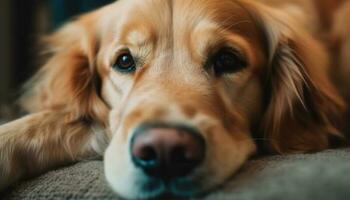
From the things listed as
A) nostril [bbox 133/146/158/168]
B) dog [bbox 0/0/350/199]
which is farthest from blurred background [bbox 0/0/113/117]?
nostril [bbox 133/146/158/168]

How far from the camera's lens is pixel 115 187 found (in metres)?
1.14

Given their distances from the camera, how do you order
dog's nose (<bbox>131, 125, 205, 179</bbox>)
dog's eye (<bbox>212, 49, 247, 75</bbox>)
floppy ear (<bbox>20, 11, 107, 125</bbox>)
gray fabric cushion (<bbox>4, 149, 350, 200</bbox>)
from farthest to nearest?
1. floppy ear (<bbox>20, 11, 107, 125</bbox>)
2. dog's eye (<bbox>212, 49, 247, 75</bbox>)
3. dog's nose (<bbox>131, 125, 205, 179</bbox>)
4. gray fabric cushion (<bbox>4, 149, 350, 200</bbox>)

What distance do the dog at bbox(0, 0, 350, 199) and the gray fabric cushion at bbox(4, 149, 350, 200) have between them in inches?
1.6

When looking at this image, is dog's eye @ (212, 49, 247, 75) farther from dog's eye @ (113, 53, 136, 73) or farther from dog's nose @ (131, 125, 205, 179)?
dog's nose @ (131, 125, 205, 179)

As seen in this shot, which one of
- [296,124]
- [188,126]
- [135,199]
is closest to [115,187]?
[135,199]

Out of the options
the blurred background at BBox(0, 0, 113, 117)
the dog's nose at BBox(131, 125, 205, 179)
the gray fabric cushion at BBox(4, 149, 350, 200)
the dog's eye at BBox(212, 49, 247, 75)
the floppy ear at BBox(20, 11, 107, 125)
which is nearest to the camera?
the gray fabric cushion at BBox(4, 149, 350, 200)

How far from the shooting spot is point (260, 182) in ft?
3.33

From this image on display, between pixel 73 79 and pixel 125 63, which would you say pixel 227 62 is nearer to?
pixel 125 63

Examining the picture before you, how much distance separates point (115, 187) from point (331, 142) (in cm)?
81

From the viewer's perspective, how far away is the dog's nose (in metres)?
1.05

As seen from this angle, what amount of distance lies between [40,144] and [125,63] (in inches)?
14.5

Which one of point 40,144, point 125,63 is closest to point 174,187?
point 40,144

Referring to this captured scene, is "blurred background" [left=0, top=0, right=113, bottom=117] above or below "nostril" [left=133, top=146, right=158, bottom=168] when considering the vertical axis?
above

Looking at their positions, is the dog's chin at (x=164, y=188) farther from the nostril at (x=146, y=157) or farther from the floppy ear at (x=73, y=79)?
the floppy ear at (x=73, y=79)
